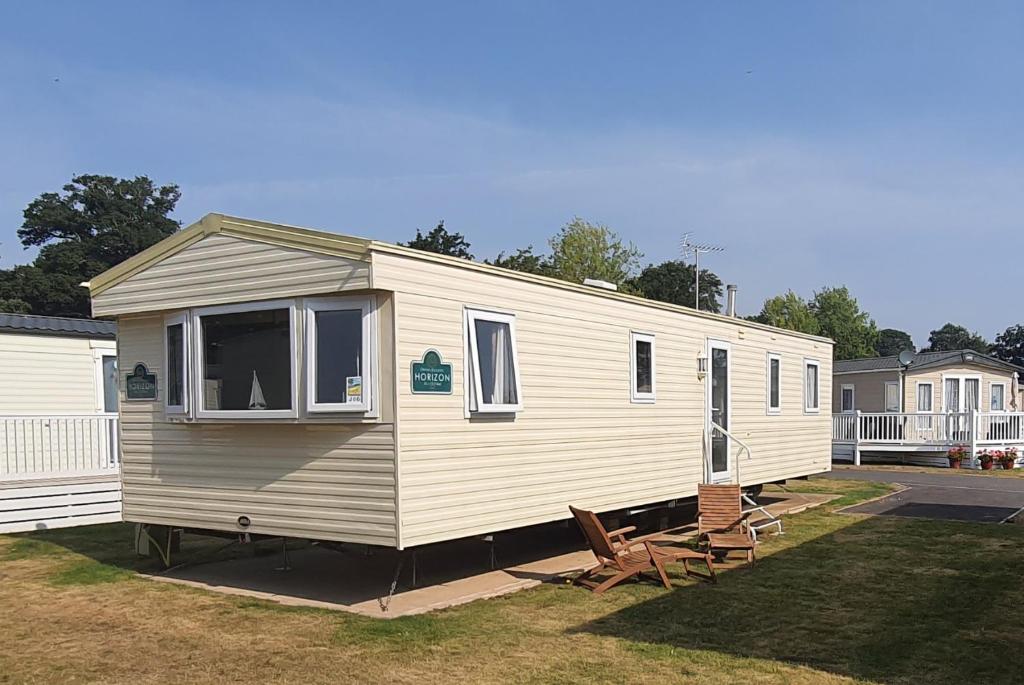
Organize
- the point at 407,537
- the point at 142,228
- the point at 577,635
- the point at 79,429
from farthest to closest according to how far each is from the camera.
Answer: the point at 142,228, the point at 79,429, the point at 407,537, the point at 577,635

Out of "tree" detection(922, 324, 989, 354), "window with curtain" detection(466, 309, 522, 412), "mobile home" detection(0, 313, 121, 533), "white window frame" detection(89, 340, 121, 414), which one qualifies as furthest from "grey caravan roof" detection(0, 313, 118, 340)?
"tree" detection(922, 324, 989, 354)

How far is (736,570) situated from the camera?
9469mm

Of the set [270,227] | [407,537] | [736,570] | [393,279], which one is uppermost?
[270,227]

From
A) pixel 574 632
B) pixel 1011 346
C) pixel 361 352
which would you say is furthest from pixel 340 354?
pixel 1011 346

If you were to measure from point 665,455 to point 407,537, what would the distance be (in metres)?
4.99

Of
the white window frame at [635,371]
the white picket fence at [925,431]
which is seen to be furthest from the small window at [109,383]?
the white picket fence at [925,431]

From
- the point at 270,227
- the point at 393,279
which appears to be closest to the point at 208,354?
the point at 270,227

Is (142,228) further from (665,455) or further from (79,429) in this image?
(665,455)

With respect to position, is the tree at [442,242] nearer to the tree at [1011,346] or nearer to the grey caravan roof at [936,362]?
the grey caravan roof at [936,362]

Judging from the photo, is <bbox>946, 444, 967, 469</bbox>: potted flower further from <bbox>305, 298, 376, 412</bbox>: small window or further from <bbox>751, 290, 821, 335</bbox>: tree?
<bbox>751, 290, 821, 335</bbox>: tree

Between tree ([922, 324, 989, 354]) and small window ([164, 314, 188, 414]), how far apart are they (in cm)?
8786

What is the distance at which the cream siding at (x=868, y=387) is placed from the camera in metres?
28.3

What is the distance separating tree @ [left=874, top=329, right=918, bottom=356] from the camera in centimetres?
9981

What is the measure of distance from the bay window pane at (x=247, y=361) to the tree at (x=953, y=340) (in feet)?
289
